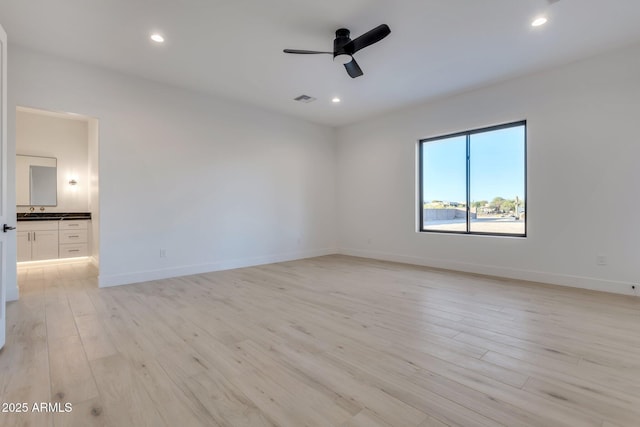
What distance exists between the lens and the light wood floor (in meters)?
1.54

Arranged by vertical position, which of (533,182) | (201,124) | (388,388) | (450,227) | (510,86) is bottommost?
(388,388)

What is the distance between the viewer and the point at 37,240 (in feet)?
17.9

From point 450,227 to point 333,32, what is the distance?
3759mm

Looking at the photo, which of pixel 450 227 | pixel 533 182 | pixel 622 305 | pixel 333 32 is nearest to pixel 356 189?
pixel 450 227

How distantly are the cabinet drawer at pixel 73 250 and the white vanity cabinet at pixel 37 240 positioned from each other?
0.10 meters

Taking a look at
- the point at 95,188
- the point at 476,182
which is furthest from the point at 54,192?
the point at 476,182

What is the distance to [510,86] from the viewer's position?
4.40 metres

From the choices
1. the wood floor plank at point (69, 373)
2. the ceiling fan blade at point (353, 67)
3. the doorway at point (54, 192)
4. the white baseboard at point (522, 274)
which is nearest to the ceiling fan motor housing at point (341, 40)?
the ceiling fan blade at point (353, 67)

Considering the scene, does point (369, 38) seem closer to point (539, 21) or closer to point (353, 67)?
point (353, 67)

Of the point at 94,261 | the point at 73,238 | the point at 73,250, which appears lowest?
the point at 94,261

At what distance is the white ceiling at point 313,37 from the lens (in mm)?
2787

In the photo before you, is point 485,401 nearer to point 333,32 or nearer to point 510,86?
point 333,32

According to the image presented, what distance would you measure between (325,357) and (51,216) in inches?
246

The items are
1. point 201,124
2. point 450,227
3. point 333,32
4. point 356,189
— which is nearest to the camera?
point 333,32
